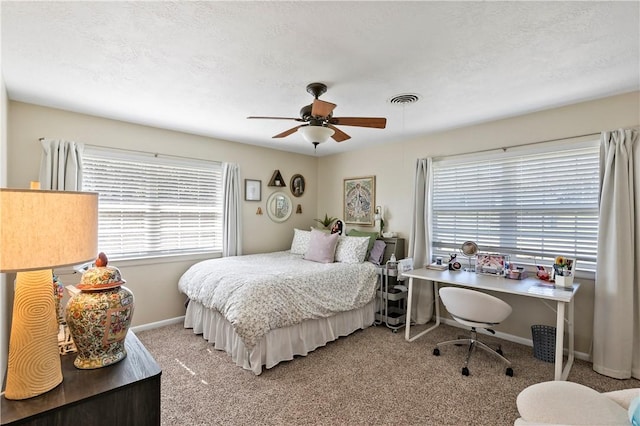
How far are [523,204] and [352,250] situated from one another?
196 centimetres

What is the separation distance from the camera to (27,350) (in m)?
0.99

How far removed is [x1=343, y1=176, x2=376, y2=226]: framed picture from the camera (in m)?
4.65

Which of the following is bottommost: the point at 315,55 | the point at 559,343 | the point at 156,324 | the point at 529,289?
the point at 156,324

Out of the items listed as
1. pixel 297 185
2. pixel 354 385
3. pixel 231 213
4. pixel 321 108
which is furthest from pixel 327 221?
pixel 321 108

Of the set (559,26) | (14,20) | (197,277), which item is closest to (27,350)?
(14,20)

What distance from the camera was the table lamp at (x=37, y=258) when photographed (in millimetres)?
894

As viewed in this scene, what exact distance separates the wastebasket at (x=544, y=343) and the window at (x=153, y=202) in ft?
12.4

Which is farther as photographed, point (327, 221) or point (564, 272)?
point (327, 221)

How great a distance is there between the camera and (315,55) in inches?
79.7

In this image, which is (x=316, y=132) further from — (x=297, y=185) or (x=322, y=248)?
(x=297, y=185)

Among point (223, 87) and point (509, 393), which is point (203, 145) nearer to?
point (223, 87)

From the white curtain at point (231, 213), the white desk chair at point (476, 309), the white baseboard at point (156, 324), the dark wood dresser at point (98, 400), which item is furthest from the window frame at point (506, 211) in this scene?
the dark wood dresser at point (98, 400)

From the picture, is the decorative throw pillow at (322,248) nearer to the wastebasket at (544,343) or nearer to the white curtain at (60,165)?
the wastebasket at (544,343)

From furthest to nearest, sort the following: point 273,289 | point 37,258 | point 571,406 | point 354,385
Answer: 1. point 273,289
2. point 354,385
3. point 571,406
4. point 37,258
